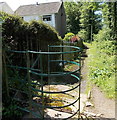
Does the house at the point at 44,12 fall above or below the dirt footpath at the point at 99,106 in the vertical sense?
above

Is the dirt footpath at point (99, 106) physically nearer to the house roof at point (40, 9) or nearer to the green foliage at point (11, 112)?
the green foliage at point (11, 112)

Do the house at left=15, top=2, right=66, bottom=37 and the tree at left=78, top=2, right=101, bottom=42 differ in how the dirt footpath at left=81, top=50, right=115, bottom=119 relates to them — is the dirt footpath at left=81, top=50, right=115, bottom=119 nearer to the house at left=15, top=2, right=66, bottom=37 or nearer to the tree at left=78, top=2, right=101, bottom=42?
the house at left=15, top=2, right=66, bottom=37

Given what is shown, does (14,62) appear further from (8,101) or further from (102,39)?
(102,39)

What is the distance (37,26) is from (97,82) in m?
3.25

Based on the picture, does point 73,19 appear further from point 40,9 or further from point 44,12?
point 44,12

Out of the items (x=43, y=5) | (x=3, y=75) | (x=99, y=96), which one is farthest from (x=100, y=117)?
(x=43, y=5)

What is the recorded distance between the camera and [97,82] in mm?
4719

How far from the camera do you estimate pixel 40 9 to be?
17.4 meters

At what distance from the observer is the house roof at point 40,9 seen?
16688mm

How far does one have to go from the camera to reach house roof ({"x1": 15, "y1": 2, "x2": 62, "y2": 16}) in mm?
16688

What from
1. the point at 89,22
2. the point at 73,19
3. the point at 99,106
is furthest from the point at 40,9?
the point at 99,106

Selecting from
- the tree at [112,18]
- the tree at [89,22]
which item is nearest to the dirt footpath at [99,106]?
the tree at [112,18]

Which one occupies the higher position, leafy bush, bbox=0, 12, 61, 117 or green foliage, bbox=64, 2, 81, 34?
green foliage, bbox=64, 2, 81, 34

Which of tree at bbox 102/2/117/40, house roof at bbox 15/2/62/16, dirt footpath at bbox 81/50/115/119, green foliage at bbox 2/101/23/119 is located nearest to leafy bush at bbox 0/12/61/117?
green foliage at bbox 2/101/23/119
